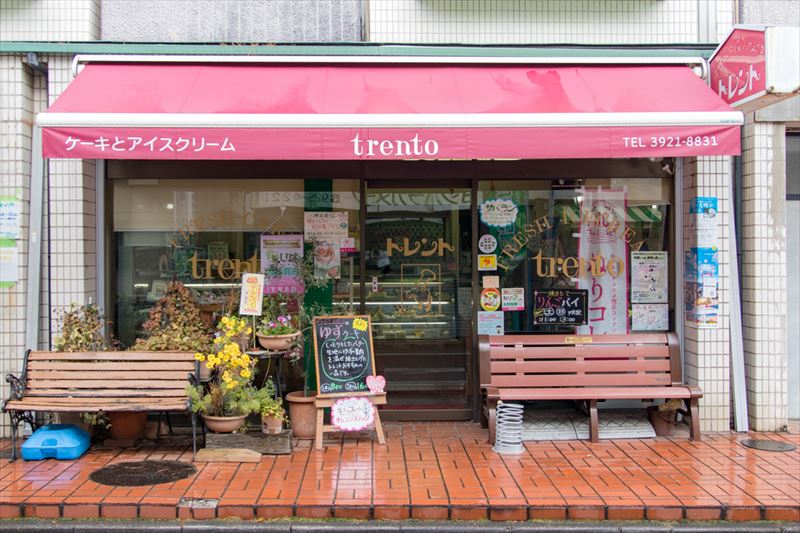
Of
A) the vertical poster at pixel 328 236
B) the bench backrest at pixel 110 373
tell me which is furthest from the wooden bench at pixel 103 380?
the vertical poster at pixel 328 236

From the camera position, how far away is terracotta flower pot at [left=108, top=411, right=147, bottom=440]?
21.3ft

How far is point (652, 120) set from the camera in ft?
19.8

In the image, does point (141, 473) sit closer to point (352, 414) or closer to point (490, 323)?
point (352, 414)

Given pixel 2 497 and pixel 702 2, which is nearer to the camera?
pixel 2 497

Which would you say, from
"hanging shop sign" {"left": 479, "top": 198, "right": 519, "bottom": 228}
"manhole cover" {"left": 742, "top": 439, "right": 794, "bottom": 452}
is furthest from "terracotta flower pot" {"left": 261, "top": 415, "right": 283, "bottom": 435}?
"manhole cover" {"left": 742, "top": 439, "right": 794, "bottom": 452}

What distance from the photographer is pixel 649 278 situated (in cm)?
766

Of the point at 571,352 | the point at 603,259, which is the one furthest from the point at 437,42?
the point at 571,352

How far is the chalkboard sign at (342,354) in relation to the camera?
6.75 meters

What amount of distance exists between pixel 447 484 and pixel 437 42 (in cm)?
433

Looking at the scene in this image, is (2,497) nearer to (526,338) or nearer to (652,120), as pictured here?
(526,338)

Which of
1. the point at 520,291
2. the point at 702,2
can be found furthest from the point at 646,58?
the point at 520,291

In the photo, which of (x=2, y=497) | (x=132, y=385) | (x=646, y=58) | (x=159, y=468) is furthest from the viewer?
(x=646, y=58)

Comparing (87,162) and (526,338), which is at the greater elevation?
(87,162)

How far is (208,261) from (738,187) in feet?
18.1
